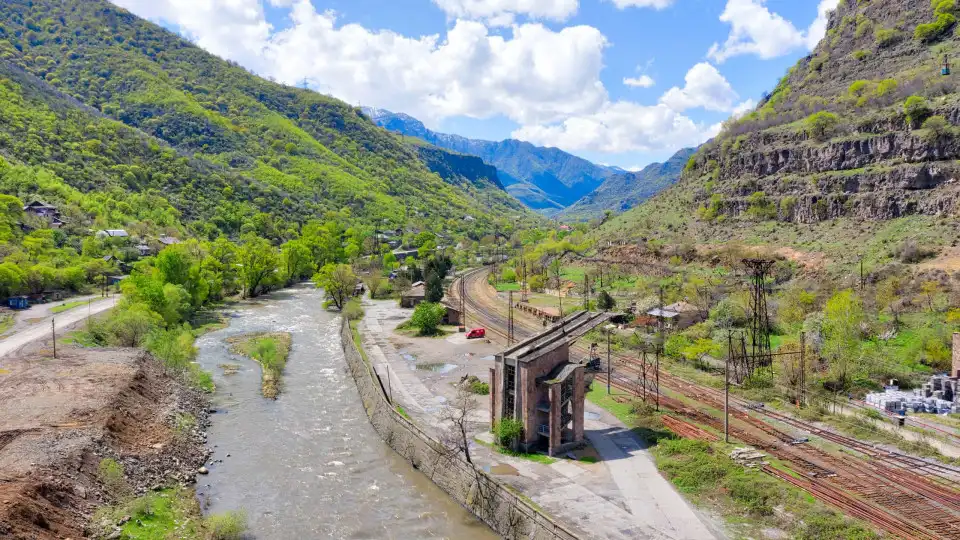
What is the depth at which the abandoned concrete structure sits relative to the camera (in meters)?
25.2

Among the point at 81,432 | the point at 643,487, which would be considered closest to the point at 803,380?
the point at 643,487

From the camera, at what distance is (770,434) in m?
27.3

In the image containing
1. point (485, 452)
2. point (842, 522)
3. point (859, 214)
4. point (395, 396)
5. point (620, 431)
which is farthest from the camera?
point (859, 214)

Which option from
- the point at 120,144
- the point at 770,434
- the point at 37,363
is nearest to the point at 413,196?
the point at 120,144

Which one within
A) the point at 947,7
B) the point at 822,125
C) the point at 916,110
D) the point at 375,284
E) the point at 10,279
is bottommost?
the point at 375,284

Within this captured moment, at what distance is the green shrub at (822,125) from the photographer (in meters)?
82.1

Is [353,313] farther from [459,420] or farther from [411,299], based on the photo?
[459,420]

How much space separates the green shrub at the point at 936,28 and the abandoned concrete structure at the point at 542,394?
94005 millimetres

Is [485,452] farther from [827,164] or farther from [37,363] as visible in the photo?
[827,164]

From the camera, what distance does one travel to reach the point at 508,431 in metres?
25.8

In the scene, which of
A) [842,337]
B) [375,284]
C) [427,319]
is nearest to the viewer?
[842,337]

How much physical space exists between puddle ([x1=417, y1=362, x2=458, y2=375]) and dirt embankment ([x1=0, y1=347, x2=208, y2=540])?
46.4 feet

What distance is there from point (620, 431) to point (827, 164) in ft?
219

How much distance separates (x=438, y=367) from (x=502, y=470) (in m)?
19.5
